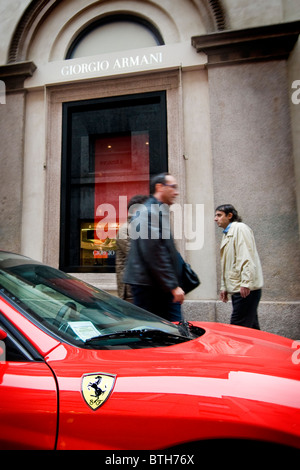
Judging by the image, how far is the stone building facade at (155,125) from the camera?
19.0 feet

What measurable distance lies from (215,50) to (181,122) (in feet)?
4.25

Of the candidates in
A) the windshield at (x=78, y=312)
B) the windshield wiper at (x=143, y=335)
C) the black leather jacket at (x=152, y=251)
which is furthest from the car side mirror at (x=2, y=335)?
the black leather jacket at (x=152, y=251)

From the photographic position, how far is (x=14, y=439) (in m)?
1.29

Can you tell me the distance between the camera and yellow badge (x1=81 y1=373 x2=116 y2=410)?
4.26ft

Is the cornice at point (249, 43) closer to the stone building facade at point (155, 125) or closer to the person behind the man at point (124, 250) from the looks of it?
the stone building facade at point (155, 125)

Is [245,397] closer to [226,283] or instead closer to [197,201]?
[226,283]

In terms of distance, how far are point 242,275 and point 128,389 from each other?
2.86m

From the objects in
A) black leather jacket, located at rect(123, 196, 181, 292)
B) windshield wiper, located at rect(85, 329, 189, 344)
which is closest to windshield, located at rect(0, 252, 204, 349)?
windshield wiper, located at rect(85, 329, 189, 344)

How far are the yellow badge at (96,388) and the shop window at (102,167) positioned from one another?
5444mm

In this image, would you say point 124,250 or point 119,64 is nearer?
point 124,250

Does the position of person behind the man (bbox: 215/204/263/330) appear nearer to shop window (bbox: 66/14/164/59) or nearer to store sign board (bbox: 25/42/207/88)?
store sign board (bbox: 25/42/207/88)

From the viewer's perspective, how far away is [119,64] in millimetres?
6789

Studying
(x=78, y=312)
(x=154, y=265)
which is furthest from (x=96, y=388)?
(x=154, y=265)

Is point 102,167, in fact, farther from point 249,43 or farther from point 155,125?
point 249,43
